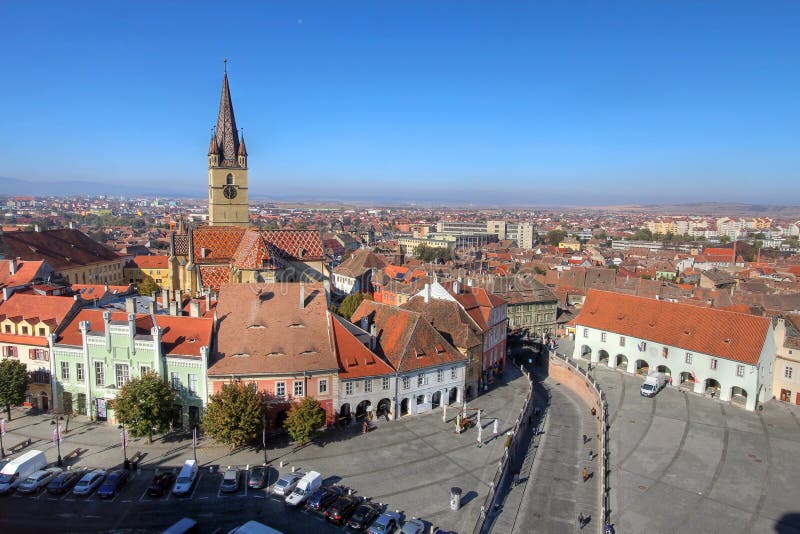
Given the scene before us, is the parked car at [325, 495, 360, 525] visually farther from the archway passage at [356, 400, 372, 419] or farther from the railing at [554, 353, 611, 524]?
the railing at [554, 353, 611, 524]

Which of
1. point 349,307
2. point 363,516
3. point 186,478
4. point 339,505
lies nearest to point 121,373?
point 186,478

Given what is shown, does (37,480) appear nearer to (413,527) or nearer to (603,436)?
(413,527)

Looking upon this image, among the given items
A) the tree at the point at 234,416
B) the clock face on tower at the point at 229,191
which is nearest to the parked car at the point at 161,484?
the tree at the point at 234,416

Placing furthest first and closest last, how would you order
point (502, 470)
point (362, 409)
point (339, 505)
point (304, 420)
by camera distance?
point (362, 409) < point (304, 420) < point (502, 470) < point (339, 505)

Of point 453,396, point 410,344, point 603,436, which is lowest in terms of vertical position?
point 603,436

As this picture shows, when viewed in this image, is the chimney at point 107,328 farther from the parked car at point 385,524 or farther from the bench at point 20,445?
the parked car at point 385,524
